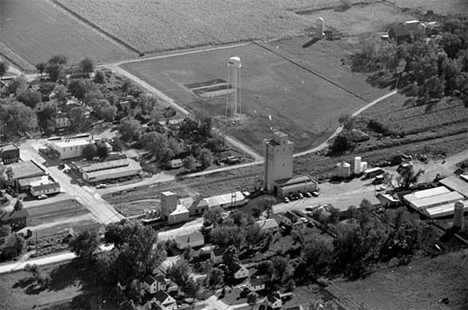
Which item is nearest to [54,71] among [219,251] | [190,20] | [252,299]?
[190,20]

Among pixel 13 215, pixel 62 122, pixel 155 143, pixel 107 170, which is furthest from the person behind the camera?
pixel 62 122

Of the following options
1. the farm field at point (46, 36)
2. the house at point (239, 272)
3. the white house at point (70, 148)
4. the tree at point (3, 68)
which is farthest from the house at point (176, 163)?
the farm field at point (46, 36)

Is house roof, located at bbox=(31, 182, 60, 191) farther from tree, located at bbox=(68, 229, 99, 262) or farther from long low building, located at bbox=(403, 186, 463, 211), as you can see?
long low building, located at bbox=(403, 186, 463, 211)

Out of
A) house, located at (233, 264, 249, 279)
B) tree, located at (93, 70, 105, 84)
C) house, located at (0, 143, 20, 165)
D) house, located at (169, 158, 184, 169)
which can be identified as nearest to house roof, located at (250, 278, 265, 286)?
house, located at (233, 264, 249, 279)

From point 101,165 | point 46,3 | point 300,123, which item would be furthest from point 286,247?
point 46,3

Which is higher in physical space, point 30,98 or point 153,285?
point 30,98

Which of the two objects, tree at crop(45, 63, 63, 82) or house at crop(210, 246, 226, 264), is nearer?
house at crop(210, 246, 226, 264)

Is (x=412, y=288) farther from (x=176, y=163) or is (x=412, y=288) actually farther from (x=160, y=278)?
(x=176, y=163)
